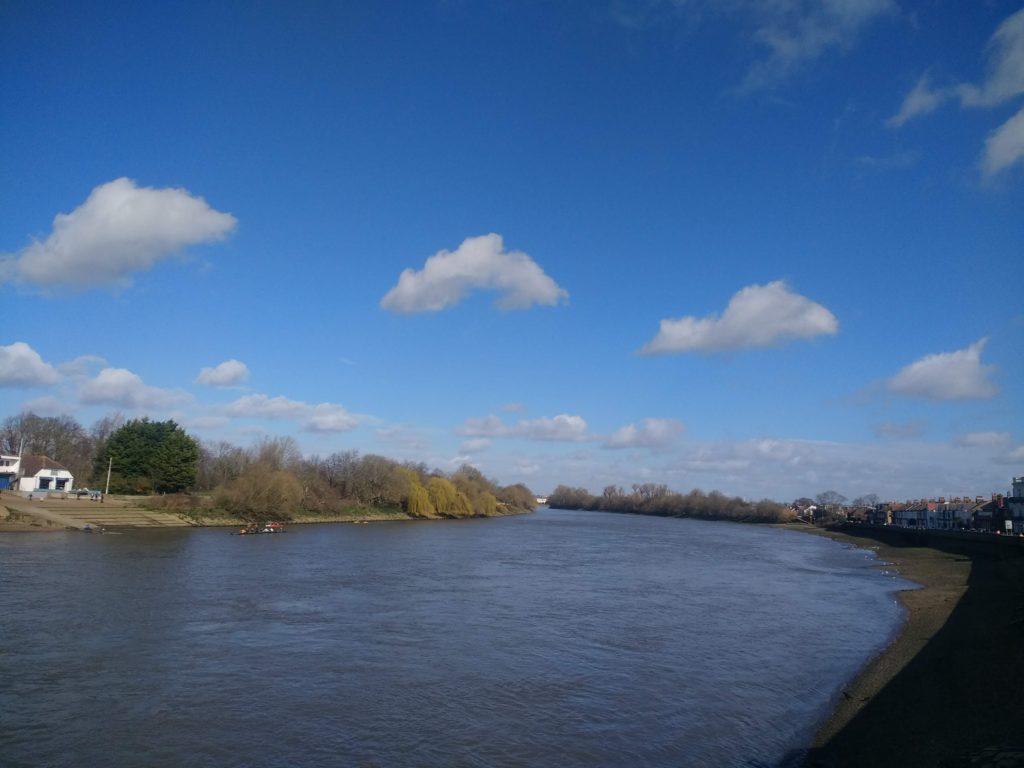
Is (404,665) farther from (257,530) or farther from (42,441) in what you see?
(42,441)

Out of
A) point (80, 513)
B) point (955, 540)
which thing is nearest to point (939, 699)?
point (80, 513)

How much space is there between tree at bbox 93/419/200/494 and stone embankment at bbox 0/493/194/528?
21.4 ft

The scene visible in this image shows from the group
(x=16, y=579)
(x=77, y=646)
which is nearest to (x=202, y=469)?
(x=16, y=579)

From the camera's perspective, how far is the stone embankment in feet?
160

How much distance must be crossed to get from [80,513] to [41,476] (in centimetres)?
1810

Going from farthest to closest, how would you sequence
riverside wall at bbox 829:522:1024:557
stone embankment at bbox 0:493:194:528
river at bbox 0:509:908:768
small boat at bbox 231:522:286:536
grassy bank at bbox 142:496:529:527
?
grassy bank at bbox 142:496:529:527
small boat at bbox 231:522:286:536
riverside wall at bbox 829:522:1024:557
stone embankment at bbox 0:493:194:528
river at bbox 0:509:908:768

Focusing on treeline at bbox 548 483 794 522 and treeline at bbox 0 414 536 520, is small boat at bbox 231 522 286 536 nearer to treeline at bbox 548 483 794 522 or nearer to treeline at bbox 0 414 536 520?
treeline at bbox 0 414 536 520

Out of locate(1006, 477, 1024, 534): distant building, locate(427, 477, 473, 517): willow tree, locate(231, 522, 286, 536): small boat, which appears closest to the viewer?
locate(231, 522, 286, 536): small boat

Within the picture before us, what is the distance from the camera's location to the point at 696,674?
17.2m

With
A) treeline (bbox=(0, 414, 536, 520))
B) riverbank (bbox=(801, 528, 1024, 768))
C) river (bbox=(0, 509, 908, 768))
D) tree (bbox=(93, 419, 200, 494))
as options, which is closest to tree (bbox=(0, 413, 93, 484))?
treeline (bbox=(0, 414, 536, 520))

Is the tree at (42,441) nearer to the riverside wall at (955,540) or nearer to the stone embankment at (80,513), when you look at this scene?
the stone embankment at (80,513)

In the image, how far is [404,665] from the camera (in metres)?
16.9

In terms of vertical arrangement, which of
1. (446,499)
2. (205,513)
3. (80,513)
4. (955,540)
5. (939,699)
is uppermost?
(446,499)

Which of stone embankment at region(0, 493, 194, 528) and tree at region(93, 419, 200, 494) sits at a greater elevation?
tree at region(93, 419, 200, 494)
